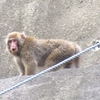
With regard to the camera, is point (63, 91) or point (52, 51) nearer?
point (63, 91)

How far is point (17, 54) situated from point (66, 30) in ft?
12.3

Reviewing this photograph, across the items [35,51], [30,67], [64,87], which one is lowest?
[64,87]

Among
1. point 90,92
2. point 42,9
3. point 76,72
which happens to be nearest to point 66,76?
point 76,72

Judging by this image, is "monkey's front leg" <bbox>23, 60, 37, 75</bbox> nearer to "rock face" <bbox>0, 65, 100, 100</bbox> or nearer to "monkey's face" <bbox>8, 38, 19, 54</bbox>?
"monkey's face" <bbox>8, 38, 19, 54</bbox>

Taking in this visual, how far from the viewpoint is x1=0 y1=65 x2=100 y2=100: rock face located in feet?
20.6

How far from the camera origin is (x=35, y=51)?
8.16 metres

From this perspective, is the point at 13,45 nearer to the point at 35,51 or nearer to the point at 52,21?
the point at 35,51

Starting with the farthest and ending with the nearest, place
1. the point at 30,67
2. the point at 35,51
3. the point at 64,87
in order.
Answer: the point at 35,51, the point at 30,67, the point at 64,87

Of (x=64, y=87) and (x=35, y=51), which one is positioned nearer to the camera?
(x=64, y=87)

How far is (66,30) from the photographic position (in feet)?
38.3

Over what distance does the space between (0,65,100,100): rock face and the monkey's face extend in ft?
3.87

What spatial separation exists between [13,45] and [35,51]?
43cm

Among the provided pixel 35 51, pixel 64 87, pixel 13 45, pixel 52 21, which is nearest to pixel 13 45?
pixel 13 45

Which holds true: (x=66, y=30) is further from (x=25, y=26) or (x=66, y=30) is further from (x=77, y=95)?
(x=77, y=95)
